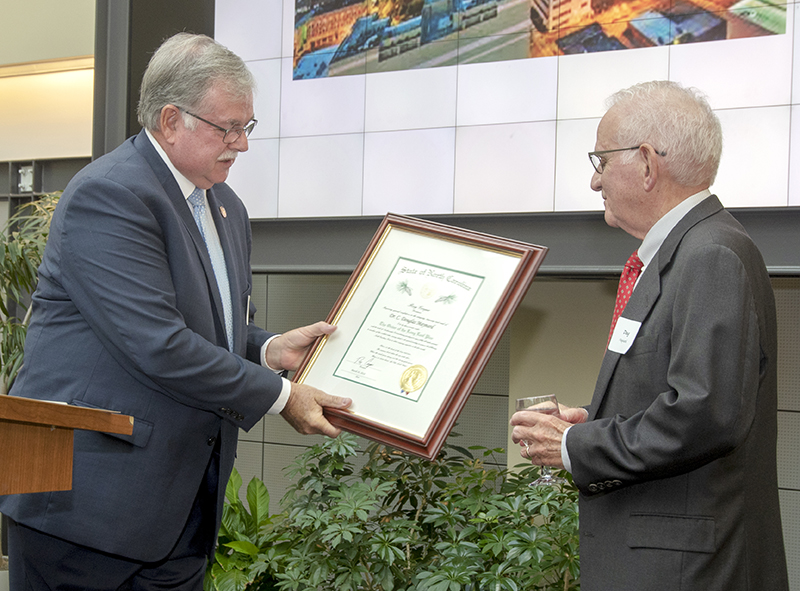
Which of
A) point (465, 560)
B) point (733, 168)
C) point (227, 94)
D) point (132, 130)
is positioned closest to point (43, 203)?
point (132, 130)

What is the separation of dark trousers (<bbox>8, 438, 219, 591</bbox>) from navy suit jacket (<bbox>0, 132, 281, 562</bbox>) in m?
0.06

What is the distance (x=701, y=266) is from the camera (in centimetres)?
149

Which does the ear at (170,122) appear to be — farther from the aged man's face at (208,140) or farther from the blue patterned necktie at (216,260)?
the blue patterned necktie at (216,260)

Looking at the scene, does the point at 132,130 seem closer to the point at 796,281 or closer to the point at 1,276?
the point at 1,276

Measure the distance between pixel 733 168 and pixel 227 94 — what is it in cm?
215

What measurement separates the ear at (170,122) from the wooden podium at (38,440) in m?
0.95

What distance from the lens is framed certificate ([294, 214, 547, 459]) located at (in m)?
1.90

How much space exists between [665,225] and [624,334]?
→ 294mm

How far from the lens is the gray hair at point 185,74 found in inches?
75.8

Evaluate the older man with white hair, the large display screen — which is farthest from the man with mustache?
the large display screen

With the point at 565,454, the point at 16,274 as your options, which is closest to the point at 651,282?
the point at 565,454

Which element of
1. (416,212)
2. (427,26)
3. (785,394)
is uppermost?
(427,26)

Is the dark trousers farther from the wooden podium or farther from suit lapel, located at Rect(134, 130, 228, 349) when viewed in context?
the wooden podium

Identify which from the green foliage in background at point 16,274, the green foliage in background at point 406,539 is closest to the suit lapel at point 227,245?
the green foliage in background at point 406,539
